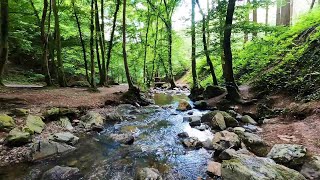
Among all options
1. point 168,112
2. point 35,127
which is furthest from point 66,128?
point 168,112

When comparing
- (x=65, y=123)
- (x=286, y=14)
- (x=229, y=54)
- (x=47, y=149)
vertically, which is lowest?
(x=47, y=149)

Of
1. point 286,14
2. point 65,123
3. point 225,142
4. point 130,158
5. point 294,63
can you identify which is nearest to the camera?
point 130,158

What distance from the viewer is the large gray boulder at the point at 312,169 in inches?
147

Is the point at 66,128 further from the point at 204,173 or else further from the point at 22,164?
the point at 204,173

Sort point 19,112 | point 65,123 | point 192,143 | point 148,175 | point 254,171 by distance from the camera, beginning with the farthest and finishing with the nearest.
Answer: point 65,123, point 19,112, point 192,143, point 148,175, point 254,171

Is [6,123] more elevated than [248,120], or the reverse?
[6,123]

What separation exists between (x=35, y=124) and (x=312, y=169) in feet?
22.3

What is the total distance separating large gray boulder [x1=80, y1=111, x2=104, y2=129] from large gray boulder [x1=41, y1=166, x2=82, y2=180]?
308 cm

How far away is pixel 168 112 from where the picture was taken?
34.3 ft

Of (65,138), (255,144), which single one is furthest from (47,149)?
(255,144)

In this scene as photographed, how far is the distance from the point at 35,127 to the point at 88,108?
317 centimetres

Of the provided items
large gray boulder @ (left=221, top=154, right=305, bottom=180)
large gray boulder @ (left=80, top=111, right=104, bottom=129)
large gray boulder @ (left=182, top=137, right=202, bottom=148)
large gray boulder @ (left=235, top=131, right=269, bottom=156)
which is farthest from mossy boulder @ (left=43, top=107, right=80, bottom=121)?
large gray boulder @ (left=221, top=154, right=305, bottom=180)

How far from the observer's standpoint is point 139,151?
563 cm

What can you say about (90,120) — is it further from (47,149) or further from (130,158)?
(130,158)
